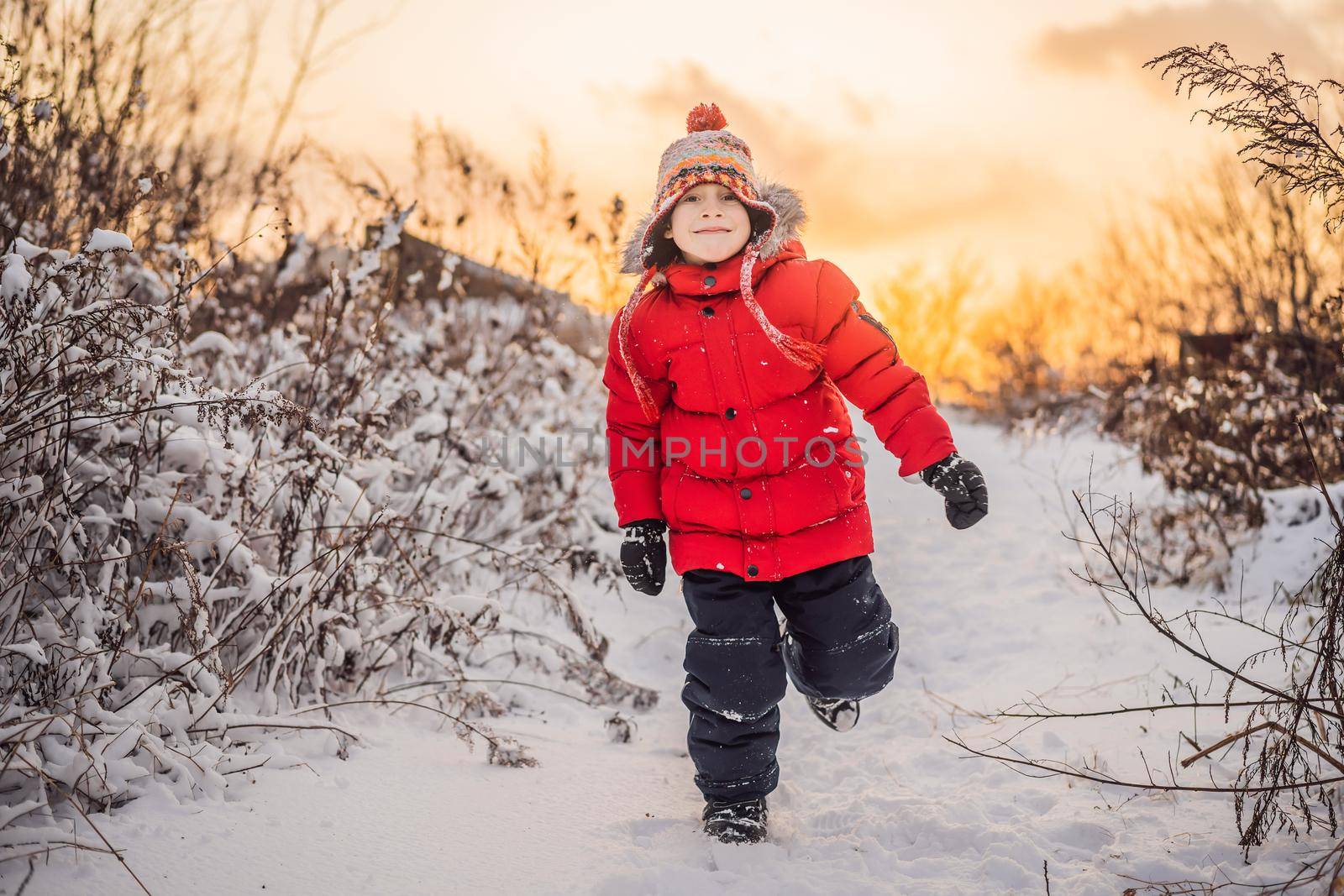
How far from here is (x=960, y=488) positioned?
6.53 feet

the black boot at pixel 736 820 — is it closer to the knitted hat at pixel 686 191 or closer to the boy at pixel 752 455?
the boy at pixel 752 455

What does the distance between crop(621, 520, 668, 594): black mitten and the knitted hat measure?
30 centimetres

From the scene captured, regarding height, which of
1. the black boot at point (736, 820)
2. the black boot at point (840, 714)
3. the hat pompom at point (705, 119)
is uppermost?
the hat pompom at point (705, 119)

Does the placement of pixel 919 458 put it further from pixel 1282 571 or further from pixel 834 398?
pixel 1282 571

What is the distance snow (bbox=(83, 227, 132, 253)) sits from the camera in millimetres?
1869

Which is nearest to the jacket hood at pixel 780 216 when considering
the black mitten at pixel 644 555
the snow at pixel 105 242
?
the black mitten at pixel 644 555

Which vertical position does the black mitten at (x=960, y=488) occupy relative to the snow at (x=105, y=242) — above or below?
below

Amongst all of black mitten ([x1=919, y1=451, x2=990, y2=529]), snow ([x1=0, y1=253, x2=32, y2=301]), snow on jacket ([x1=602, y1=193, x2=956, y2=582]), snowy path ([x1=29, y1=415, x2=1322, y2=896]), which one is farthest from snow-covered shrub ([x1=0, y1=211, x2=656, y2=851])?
black mitten ([x1=919, y1=451, x2=990, y2=529])

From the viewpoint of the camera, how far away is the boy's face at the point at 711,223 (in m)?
2.23

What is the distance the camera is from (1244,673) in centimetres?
262

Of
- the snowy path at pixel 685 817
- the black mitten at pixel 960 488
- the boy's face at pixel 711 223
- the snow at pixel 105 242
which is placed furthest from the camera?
the boy's face at pixel 711 223

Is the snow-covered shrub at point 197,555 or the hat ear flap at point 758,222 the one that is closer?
the snow-covered shrub at point 197,555

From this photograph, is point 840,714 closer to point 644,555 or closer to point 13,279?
point 644,555

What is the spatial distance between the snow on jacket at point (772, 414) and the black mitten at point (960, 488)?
0.33ft
